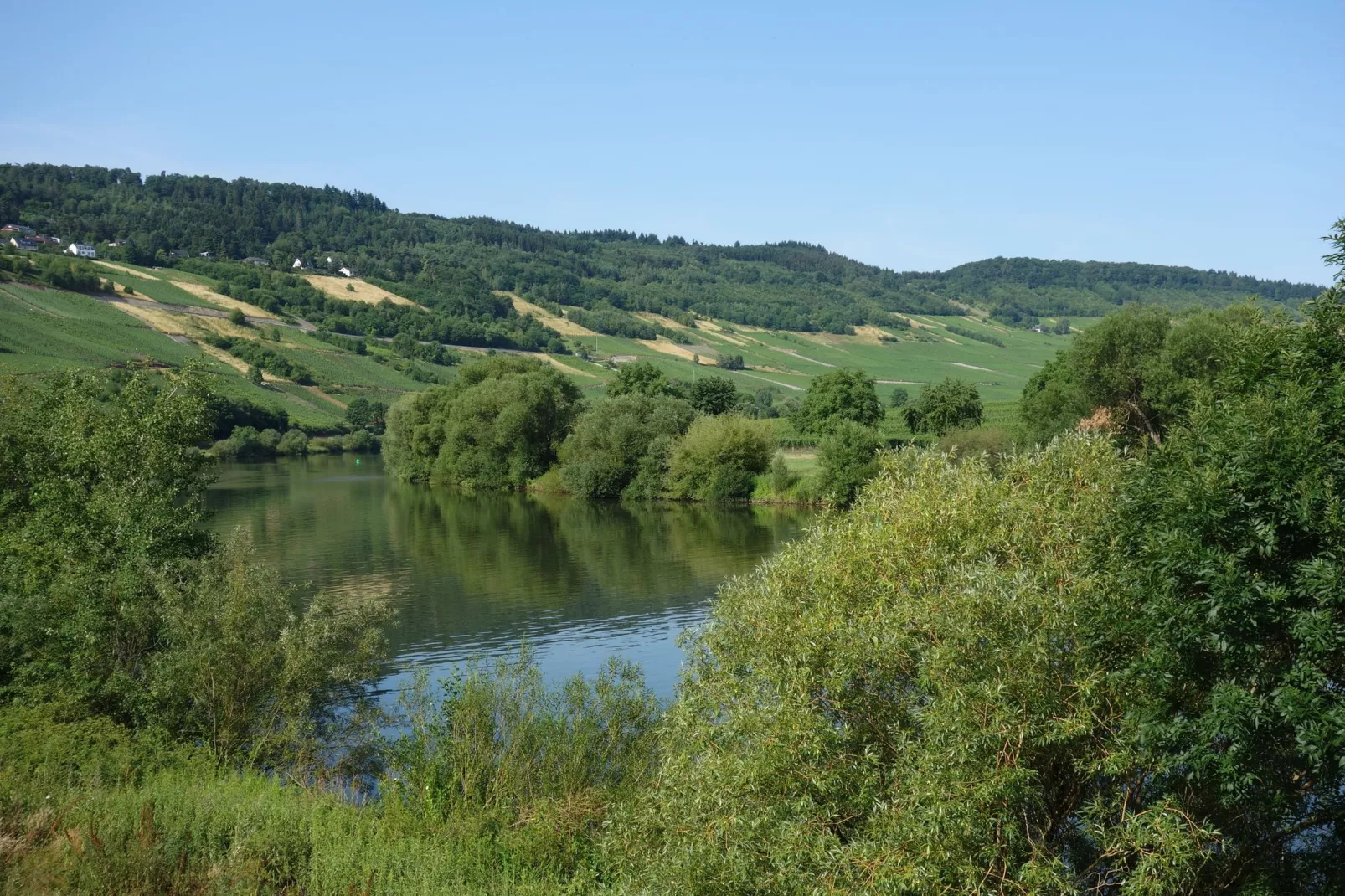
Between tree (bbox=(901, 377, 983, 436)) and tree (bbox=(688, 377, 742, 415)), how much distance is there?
18.0 meters

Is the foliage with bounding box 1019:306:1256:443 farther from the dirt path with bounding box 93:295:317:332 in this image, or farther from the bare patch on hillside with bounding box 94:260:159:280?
the bare patch on hillside with bounding box 94:260:159:280

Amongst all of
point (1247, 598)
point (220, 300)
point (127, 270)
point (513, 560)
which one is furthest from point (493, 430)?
point (127, 270)

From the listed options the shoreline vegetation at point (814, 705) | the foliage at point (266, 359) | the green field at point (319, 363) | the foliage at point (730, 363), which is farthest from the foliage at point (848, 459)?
the foliage at point (730, 363)

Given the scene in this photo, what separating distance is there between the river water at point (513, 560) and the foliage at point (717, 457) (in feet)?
8.75

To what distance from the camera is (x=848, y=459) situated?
68.1m

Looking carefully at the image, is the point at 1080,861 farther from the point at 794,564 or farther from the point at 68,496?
the point at 68,496

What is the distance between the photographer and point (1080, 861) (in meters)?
14.8

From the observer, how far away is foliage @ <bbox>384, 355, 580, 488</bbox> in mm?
89875

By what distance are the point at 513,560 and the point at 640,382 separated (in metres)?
52.2

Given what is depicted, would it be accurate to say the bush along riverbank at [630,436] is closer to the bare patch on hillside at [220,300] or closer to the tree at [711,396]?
the tree at [711,396]

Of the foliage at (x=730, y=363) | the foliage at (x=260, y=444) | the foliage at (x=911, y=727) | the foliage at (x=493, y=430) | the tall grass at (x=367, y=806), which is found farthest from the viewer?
the foliage at (x=730, y=363)

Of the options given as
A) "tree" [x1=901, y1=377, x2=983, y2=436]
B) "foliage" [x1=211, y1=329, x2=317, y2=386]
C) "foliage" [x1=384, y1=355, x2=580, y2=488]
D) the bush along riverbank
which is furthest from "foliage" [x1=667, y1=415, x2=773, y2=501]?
"foliage" [x1=211, y1=329, x2=317, y2=386]

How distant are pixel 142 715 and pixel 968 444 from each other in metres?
55.1

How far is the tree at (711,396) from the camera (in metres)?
103
